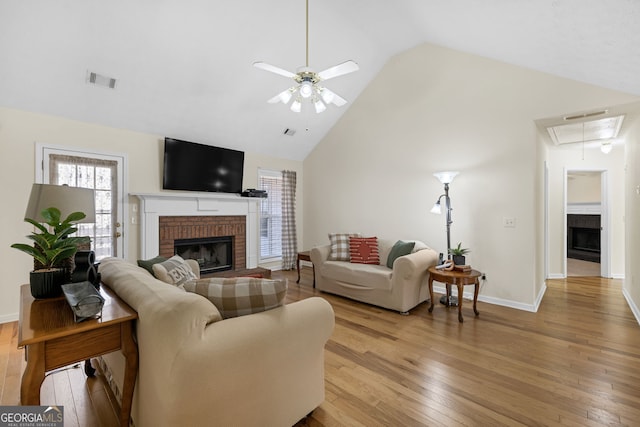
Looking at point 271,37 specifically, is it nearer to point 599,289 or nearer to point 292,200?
point 292,200

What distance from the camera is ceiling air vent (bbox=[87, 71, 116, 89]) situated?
3.37 m

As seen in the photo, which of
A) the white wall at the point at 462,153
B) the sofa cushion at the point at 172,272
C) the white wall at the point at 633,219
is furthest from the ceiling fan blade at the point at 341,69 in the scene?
the white wall at the point at 633,219

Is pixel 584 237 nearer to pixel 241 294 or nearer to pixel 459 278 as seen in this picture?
pixel 459 278

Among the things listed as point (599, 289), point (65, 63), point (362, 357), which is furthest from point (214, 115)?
point (599, 289)

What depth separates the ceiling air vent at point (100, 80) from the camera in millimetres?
3367

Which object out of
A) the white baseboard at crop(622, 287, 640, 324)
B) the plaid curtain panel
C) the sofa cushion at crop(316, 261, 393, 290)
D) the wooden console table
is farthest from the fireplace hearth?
the wooden console table

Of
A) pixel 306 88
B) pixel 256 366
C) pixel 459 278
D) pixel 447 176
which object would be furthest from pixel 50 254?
pixel 447 176

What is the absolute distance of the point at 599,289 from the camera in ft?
15.1

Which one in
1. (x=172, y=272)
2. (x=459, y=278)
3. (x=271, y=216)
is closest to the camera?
(x=172, y=272)

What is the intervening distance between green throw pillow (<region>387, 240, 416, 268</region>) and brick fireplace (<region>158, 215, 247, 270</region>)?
282 centimetres

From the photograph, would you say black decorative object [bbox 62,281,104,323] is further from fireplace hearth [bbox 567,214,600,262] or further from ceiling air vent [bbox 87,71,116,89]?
fireplace hearth [bbox 567,214,600,262]

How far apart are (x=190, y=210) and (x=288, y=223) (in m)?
2.06

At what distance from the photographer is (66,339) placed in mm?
1287

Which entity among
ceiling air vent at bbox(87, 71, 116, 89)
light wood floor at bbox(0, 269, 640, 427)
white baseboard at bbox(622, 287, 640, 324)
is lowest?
light wood floor at bbox(0, 269, 640, 427)
